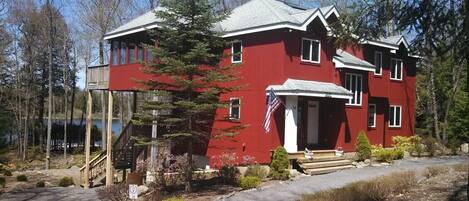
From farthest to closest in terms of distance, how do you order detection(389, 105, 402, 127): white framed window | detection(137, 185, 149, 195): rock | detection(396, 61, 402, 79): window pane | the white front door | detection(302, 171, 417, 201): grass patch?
detection(389, 105, 402, 127): white framed window < detection(396, 61, 402, 79): window pane < the white front door < detection(137, 185, 149, 195): rock < detection(302, 171, 417, 201): grass patch

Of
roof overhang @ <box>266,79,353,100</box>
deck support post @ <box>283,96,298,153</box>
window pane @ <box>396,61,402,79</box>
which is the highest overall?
window pane @ <box>396,61,402,79</box>

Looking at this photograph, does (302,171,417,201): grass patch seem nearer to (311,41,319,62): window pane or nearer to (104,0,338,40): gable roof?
(104,0,338,40): gable roof

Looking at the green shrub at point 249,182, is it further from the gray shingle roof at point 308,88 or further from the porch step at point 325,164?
the gray shingle roof at point 308,88

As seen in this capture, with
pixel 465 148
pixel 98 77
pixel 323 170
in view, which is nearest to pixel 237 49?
pixel 323 170

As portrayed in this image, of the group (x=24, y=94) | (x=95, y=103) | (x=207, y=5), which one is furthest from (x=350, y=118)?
(x=95, y=103)

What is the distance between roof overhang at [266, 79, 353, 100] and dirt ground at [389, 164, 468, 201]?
24.1 feet

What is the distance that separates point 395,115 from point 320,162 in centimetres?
1139

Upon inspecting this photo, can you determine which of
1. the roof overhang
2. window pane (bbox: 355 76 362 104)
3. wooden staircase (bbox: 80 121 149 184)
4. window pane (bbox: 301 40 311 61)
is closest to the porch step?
the roof overhang

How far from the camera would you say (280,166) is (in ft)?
64.8

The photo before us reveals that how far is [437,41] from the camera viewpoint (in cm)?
934

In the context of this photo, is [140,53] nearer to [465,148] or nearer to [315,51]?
[315,51]

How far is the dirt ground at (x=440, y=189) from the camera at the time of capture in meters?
12.0

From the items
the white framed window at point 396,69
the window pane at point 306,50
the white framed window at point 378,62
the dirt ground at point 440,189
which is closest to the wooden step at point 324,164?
the window pane at point 306,50

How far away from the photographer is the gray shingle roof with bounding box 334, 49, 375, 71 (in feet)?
82.7
